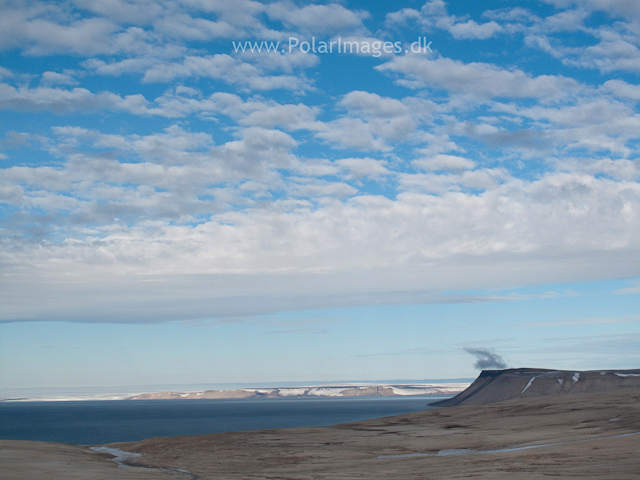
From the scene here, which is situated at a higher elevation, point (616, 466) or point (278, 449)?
point (616, 466)

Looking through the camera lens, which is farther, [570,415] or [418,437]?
[570,415]

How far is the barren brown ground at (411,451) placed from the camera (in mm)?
Result: 43625

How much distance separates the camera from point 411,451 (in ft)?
215

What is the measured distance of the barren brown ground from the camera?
43.6 metres

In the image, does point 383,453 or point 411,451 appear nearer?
point 383,453

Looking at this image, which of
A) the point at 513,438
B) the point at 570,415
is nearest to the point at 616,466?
the point at 513,438

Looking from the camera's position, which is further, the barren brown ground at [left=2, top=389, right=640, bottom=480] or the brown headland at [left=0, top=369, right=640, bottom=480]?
the brown headland at [left=0, top=369, right=640, bottom=480]

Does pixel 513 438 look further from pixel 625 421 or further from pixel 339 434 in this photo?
pixel 339 434

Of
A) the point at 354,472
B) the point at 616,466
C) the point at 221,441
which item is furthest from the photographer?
the point at 221,441

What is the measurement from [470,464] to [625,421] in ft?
146

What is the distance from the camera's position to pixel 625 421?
79.4 m

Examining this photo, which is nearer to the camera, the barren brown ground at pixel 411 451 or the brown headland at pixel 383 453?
the barren brown ground at pixel 411 451

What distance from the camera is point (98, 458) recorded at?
6262cm

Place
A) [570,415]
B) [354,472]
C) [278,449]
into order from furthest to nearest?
[570,415] → [278,449] → [354,472]
